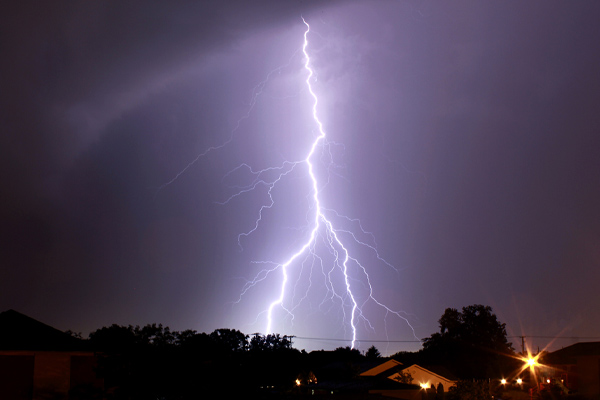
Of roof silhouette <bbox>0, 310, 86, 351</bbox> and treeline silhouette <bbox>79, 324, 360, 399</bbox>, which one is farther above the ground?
roof silhouette <bbox>0, 310, 86, 351</bbox>

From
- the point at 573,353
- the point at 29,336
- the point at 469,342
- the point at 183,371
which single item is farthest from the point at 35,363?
the point at 469,342

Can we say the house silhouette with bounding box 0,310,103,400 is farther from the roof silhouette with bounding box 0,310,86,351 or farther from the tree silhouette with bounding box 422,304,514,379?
the tree silhouette with bounding box 422,304,514,379

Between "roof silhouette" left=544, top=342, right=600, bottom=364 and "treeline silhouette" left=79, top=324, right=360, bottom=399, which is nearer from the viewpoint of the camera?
"treeline silhouette" left=79, top=324, right=360, bottom=399

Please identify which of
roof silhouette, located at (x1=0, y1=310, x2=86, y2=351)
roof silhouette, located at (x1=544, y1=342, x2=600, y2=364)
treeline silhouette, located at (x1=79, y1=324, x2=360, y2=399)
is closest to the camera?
treeline silhouette, located at (x1=79, y1=324, x2=360, y2=399)

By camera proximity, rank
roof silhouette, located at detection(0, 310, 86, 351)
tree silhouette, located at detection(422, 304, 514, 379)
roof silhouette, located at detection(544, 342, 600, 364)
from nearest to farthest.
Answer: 1. roof silhouette, located at detection(0, 310, 86, 351)
2. roof silhouette, located at detection(544, 342, 600, 364)
3. tree silhouette, located at detection(422, 304, 514, 379)

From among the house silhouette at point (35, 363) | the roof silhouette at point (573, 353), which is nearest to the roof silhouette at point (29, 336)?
the house silhouette at point (35, 363)

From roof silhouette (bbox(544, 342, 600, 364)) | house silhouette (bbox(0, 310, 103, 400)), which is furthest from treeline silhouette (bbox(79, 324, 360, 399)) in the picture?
roof silhouette (bbox(544, 342, 600, 364))

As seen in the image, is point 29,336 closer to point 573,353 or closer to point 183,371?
point 183,371

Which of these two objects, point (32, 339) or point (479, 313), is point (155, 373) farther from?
point (479, 313)

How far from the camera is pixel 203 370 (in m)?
8.05

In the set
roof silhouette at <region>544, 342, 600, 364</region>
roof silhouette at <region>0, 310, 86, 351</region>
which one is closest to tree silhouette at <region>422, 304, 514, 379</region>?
roof silhouette at <region>544, 342, 600, 364</region>

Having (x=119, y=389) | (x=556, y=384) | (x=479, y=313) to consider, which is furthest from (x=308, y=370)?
(x=119, y=389)

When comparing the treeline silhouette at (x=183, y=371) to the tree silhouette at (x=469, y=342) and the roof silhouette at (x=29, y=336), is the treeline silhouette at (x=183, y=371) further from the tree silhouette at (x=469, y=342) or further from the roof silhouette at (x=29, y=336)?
the tree silhouette at (x=469, y=342)

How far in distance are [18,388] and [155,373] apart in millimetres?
4439
